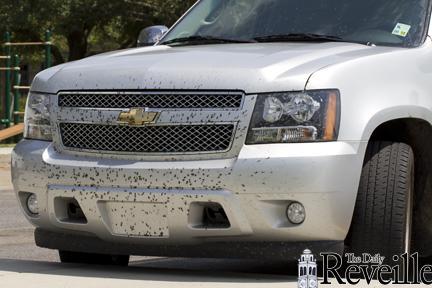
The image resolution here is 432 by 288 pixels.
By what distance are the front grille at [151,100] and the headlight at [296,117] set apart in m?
0.15

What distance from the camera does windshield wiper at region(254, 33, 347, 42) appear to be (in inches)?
271

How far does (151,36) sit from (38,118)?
1.43 meters

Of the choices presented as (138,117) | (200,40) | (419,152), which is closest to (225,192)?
(138,117)

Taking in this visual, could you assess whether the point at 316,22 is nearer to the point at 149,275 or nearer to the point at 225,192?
the point at 225,192

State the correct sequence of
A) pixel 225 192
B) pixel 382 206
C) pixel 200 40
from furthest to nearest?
pixel 200 40 < pixel 382 206 < pixel 225 192

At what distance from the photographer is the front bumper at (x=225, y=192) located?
598cm

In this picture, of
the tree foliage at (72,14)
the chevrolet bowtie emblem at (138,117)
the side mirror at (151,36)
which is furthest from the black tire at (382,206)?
the tree foliage at (72,14)

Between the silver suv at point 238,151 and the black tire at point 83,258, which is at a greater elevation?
the silver suv at point 238,151

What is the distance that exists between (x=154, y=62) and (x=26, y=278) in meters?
1.33

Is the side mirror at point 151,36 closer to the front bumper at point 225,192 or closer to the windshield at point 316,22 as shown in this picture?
the windshield at point 316,22

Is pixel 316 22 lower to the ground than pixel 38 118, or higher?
higher

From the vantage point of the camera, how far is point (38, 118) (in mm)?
6781

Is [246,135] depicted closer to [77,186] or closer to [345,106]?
[345,106]

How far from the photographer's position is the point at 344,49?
6.52 meters
